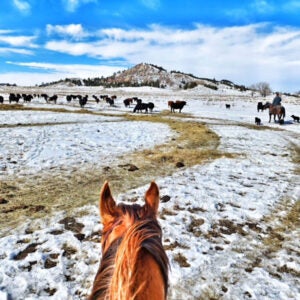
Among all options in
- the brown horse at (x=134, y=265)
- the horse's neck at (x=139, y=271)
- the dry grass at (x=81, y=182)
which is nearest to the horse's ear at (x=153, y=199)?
the brown horse at (x=134, y=265)

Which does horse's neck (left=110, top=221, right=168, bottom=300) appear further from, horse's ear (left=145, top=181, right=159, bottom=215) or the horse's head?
horse's ear (left=145, top=181, right=159, bottom=215)

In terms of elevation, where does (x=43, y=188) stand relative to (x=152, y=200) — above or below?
below

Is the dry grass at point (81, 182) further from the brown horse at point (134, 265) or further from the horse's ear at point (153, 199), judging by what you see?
the brown horse at point (134, 265)

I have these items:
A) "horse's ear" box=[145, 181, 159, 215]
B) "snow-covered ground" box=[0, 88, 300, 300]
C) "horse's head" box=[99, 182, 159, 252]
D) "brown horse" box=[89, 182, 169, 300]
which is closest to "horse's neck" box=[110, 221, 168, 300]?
"brown horse" box=[89, 182, 169, 300]

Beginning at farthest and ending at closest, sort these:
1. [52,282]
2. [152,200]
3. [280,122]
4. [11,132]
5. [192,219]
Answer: [280,122] < [11,132] < [192,219] < [52,282] < [152,200]

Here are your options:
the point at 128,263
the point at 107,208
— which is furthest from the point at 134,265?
the point at 107,208

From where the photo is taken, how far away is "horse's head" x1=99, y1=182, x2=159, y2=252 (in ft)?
3.65

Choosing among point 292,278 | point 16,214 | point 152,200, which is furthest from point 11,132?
point 152,200

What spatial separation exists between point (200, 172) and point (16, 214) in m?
5.26

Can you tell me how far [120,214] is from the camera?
46.6 inches

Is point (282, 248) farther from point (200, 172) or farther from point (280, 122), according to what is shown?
point (280, 122)

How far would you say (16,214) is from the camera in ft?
18.9

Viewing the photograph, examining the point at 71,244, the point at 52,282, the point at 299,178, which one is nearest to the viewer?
the point at 52,282

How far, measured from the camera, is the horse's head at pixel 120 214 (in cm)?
111
